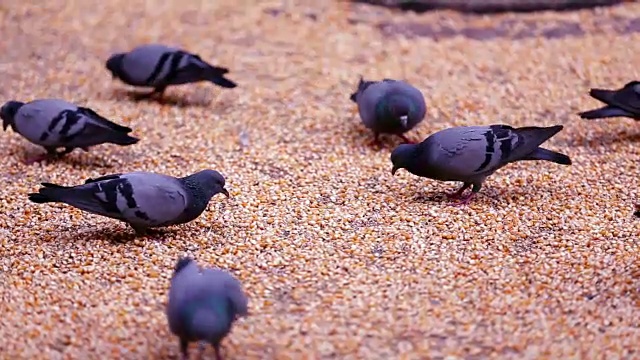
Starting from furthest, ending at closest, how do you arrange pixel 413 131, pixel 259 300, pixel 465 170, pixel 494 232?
pixel 413 131
pixel 465 170
pixel 494 232
pixel 259 300

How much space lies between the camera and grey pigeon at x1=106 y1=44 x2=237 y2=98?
7281 mm

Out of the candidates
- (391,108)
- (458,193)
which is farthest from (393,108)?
(458,193)

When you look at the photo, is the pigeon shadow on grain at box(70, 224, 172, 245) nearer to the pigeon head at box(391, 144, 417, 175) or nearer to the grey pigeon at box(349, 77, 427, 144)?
the pigeon head at box(391, 144, 417, 175)

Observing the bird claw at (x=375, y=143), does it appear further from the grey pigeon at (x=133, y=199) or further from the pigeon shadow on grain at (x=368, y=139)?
the grey pigeon at (x=133, y=199)

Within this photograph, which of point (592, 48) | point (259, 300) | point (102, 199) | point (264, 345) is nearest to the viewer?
point (264, 345)

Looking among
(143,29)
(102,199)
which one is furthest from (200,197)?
(143,29)

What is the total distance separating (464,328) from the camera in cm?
377

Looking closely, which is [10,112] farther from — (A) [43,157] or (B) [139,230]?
(B) [139,230]

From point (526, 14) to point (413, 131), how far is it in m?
3.62

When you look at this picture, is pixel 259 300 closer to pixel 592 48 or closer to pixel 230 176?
pixel 230 176

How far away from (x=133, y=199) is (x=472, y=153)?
222 centimetres

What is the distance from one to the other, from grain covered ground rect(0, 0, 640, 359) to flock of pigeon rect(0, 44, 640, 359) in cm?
23

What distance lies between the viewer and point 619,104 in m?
6.55

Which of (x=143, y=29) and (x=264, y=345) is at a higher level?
(x=264, y=345)
